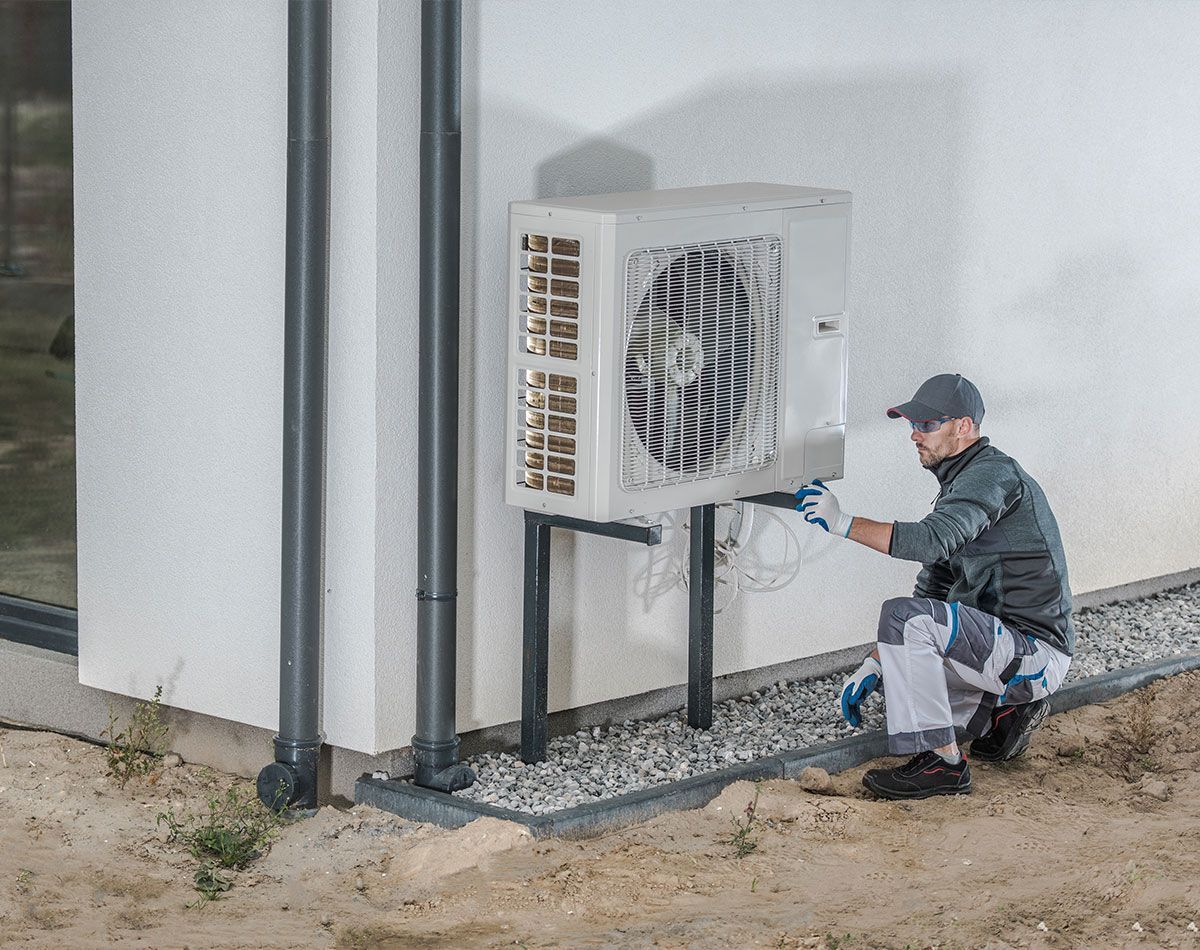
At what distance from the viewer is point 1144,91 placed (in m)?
7.48

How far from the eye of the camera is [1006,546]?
5.69m

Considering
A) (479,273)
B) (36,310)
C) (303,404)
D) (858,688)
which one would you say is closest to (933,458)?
(858,688)

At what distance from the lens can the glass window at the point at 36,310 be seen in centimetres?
624

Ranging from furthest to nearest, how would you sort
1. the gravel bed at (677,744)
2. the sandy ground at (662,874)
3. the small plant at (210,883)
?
the gravel bed at (677,744), the small plant at (210,883), the sandy ground at (662,874)

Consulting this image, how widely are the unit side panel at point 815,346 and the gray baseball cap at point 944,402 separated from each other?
8.5 inches

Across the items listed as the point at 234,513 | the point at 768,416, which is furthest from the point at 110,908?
the point at 768,416

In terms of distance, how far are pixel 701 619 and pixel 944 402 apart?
1.03 meters

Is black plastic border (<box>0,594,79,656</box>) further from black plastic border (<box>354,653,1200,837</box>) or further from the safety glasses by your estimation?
the safety glasses

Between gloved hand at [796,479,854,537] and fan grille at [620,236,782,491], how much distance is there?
17cm

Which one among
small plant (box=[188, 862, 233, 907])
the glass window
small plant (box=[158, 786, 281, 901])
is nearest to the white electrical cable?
small plant (box=[158, 786, 281, 901])

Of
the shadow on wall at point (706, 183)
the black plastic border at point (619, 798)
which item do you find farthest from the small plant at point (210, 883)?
the shadow on wall at point (706, 183)

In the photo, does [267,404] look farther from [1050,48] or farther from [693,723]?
[1050,48]

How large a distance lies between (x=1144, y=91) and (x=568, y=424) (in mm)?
3593

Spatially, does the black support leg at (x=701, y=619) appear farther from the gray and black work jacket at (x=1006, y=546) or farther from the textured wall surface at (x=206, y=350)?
the textured wall surface at (x=206, y=350)
